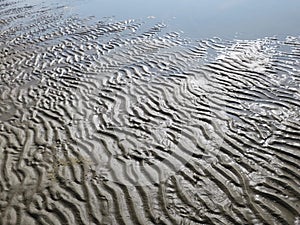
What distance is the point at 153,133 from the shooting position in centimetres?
713

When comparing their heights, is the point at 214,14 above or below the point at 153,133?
above

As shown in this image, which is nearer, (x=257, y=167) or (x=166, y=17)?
(x=257, y=167)

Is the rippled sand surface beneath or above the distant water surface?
beneath

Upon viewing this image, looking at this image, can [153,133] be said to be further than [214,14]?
No

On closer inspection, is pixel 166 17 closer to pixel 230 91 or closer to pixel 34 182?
pixel 230 91

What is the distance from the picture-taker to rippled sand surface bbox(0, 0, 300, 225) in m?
5.29

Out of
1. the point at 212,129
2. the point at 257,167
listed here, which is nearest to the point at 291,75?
the point at 212,129

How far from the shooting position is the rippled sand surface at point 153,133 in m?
5.29

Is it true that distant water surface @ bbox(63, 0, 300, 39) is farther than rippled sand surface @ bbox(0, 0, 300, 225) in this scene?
Yes

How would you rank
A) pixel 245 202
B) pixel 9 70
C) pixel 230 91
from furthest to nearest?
pixel 9 70
pixel 230 91
pixel 245 202

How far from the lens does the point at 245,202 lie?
5.15 meters

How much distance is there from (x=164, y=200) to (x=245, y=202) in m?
1.32

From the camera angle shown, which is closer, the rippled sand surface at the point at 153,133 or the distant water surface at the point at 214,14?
the rippled sand surface at the point at 153,133

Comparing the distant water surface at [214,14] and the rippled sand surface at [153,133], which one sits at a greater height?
the distant water surface at [214,14]
